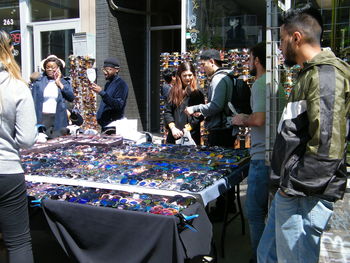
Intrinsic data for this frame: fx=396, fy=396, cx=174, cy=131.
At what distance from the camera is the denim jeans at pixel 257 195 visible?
295 centimetres

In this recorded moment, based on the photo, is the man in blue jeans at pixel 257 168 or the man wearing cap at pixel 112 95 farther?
the man wearing cap at pixel 112 95

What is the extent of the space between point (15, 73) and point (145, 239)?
1.27 metres

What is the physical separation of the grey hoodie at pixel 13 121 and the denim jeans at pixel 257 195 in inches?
62.6

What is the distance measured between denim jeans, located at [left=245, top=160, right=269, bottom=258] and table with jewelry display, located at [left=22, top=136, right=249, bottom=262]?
0.61ft

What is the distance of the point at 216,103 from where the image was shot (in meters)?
3.88

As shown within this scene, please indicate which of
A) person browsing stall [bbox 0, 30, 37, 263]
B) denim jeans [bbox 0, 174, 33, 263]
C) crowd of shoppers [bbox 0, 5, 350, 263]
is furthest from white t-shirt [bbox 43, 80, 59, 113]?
denim jeans [bbox 0, 174, 33, 263]

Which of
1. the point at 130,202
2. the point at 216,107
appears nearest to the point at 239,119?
the point at 216,107

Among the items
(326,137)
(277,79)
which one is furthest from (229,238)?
(326,137)

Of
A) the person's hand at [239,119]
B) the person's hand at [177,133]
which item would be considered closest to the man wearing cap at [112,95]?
the person's hand at [177,133]

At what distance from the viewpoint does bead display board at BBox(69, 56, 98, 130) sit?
884cm

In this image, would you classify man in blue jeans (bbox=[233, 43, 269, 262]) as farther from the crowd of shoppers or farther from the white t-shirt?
the white t-shirt

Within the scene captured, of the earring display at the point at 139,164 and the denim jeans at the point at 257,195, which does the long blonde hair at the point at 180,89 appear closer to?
the earring display at the point at 139,164

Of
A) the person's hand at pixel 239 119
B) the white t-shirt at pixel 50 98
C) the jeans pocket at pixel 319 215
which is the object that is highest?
the white t-shirt at pixel 50 98

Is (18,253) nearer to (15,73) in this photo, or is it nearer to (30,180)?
(30,180)
